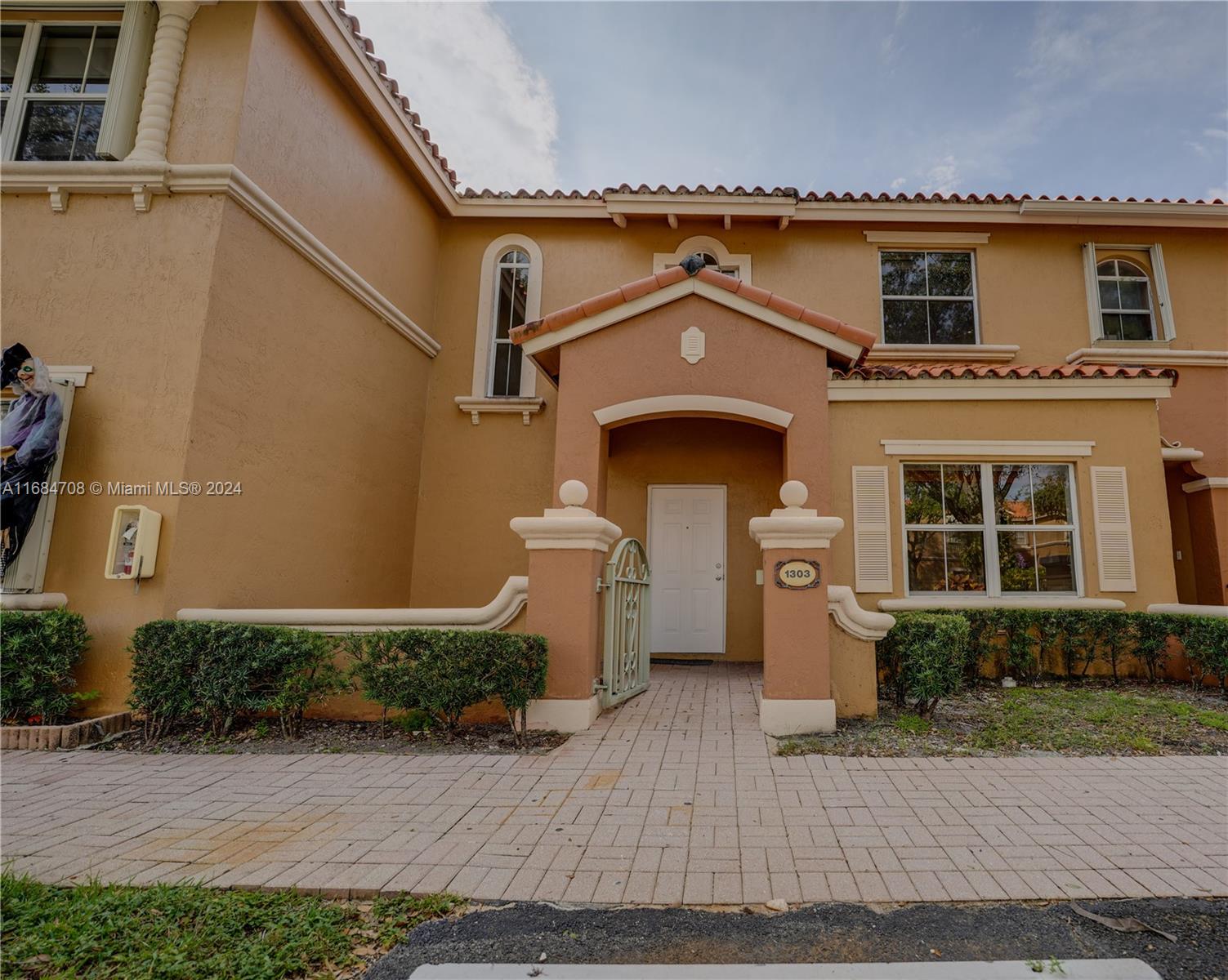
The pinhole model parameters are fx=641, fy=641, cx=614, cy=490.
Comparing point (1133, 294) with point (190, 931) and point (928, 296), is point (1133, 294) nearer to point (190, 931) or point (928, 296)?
point (928, 296)

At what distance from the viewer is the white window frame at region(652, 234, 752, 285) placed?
10852 mm

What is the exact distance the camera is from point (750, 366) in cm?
692

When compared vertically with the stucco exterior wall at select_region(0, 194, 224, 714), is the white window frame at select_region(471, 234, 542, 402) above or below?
above

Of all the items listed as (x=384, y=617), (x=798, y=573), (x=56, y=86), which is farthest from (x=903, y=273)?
(x=56, y=86)

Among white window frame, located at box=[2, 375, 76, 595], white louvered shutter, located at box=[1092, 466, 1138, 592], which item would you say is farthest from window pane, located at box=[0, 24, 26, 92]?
→ white louvered shutter, located at box=[1092, 466, 1138, 592]

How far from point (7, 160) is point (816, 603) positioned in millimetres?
9417

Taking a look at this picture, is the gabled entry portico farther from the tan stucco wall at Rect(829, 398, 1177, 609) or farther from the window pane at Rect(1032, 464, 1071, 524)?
the window pane at Rect(1032, 464, 1071, 524)

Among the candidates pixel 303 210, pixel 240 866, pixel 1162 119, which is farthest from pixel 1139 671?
pixel 303 210

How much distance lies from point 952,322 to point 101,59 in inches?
474

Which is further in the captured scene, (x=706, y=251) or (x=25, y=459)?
→ (x=706, y=251)

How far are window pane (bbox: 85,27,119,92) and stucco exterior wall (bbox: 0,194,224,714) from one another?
4.68 feet

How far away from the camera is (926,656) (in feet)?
18.3

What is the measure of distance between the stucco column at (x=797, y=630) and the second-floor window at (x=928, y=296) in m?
6.56

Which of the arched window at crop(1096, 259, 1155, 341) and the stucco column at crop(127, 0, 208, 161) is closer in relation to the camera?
the stucco column at crop(127, 0, 208, 161)
